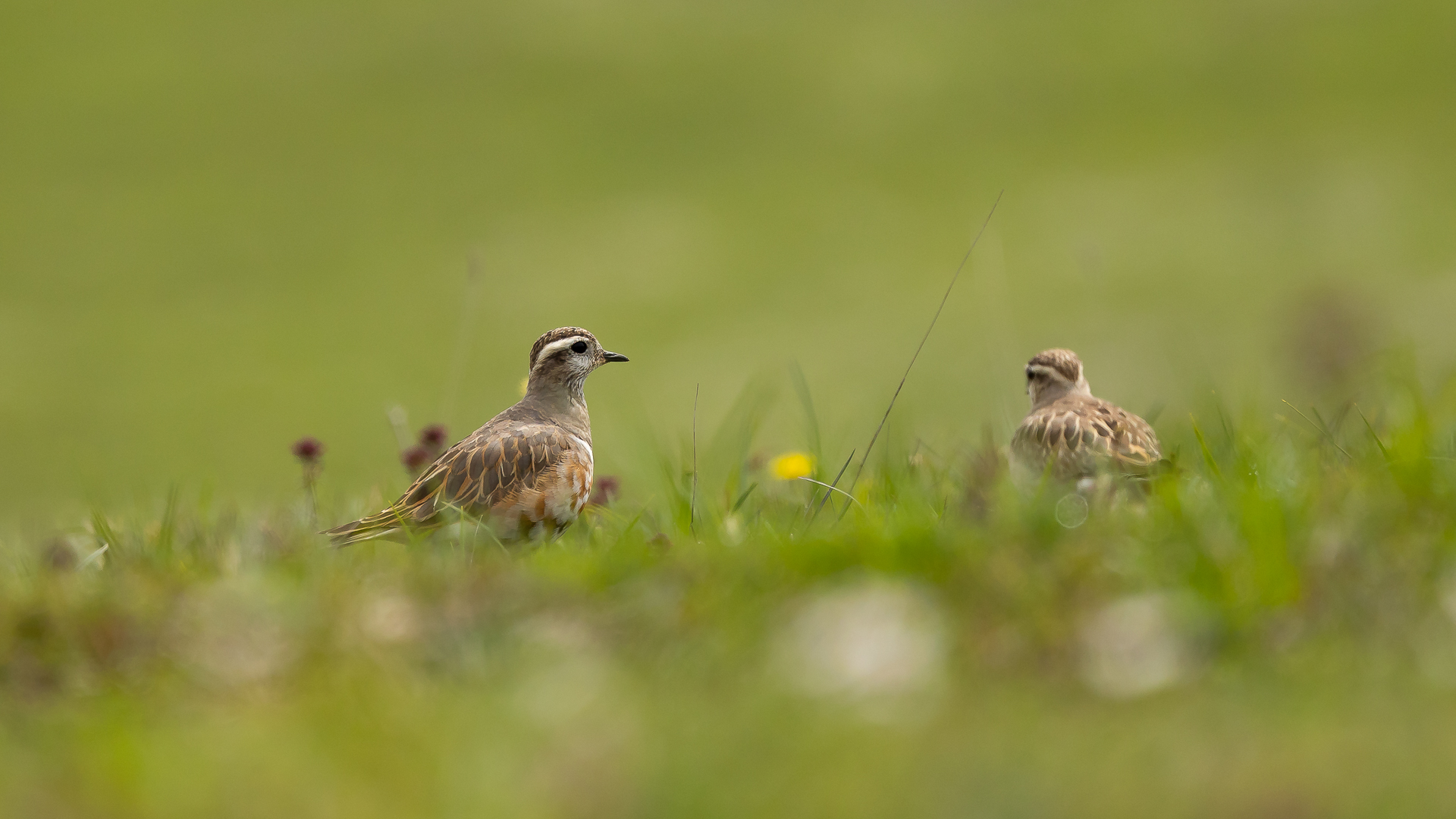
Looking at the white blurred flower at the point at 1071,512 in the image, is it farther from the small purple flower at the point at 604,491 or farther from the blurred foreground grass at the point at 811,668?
the small purple flower at the point at 604,491

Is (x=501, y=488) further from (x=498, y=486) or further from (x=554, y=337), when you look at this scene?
(x=554, y=337)

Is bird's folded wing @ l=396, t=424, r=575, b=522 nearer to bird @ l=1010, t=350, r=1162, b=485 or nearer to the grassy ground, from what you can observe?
the grassy ground

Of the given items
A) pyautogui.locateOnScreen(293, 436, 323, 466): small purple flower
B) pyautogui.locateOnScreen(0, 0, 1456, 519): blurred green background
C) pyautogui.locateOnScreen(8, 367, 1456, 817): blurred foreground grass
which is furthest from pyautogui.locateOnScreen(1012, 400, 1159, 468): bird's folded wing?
pyautogui.locateOnScreen(0, 0, 1456, 519): blurred green background

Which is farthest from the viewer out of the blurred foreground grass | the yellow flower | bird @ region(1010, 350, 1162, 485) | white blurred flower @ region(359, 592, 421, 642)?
the yellow flower

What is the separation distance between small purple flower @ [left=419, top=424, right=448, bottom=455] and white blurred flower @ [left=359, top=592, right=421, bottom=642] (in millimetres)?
3136

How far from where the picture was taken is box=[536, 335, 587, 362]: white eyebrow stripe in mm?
8125

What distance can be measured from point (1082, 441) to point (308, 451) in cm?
399

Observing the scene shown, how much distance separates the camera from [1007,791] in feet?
10.4

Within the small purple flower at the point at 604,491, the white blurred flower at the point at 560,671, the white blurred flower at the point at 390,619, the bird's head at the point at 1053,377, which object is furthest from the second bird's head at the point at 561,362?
the white blurred flower at the point at 560,671

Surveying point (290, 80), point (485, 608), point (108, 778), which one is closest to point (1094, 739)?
point (485, 608)

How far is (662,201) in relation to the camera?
42.2 metres

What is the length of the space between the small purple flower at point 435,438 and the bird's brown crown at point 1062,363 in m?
3.53

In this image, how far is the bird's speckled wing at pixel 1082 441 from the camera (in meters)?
6.71

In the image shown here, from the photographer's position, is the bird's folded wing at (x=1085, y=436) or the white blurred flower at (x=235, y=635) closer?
the white blurred flower at (x=235, y=635)
